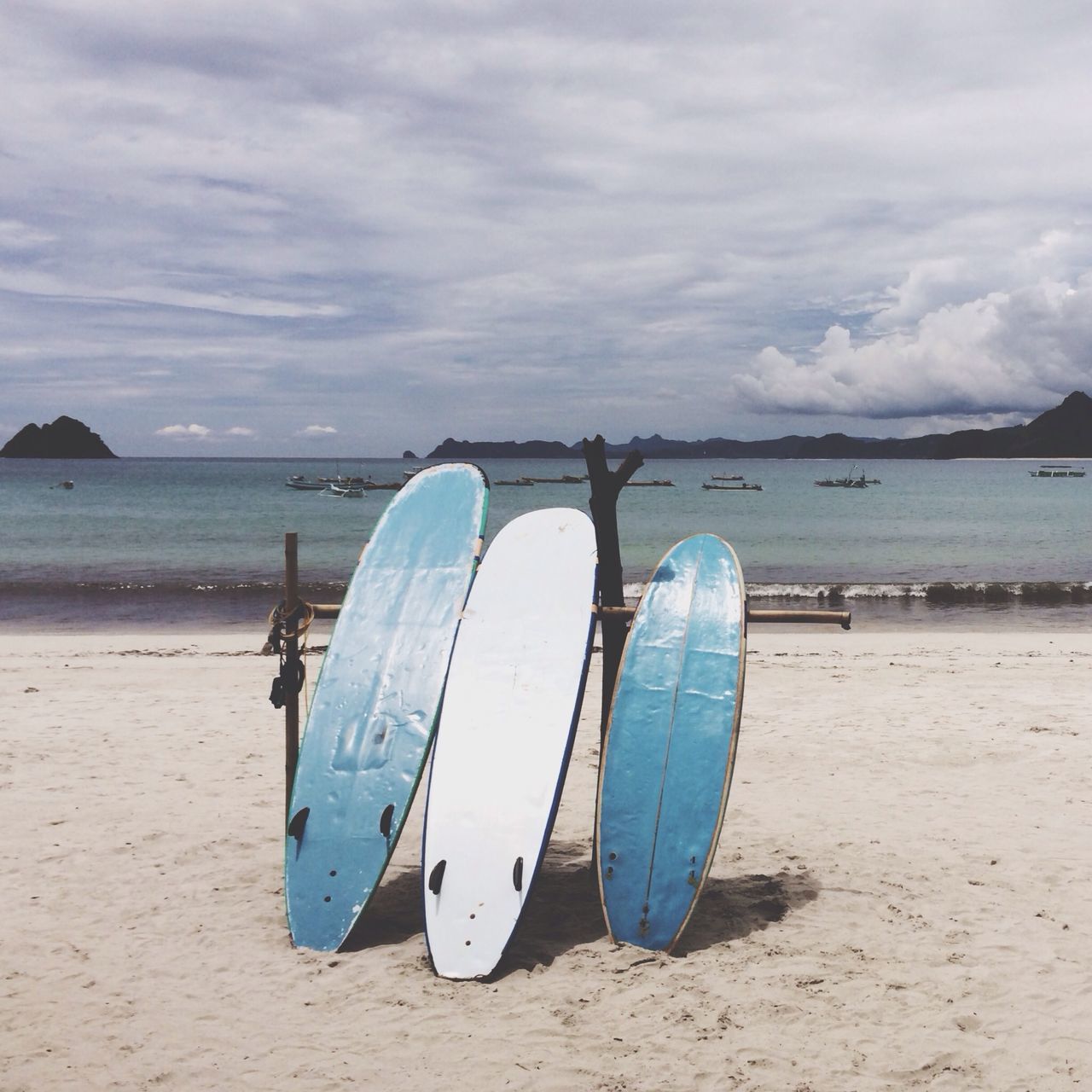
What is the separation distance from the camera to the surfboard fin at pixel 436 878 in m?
4.56

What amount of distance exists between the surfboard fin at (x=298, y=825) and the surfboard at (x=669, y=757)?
1.51m

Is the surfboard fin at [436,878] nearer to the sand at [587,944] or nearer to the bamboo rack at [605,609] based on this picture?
the sand at [587,944]

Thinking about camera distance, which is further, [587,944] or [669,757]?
[669,757]

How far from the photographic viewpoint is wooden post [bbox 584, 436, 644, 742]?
542 centimetres

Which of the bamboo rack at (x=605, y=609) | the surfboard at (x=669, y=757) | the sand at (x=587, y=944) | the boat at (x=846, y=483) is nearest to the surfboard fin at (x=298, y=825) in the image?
the bamboo rack at (x=605, y=609)

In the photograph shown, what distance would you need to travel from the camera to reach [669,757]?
15.8 ft

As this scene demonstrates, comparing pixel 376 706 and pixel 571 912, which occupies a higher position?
pixel 376 706

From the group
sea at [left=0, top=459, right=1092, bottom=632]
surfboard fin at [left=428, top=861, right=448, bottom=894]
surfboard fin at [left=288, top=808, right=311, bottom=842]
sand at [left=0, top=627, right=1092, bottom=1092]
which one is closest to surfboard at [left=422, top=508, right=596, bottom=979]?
surfboard fin at [left=428, top=861, right=448, bottom=894]

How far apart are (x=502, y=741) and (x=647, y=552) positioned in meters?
32.3

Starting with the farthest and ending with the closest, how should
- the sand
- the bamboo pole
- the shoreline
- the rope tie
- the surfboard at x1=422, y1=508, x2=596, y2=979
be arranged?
the shoreline < the rope tie < the bamboo pole < the surfboard at x1=422, y1=508, x2=596, y2=979 < the sand

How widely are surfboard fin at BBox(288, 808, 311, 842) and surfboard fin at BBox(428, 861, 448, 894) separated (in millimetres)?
783

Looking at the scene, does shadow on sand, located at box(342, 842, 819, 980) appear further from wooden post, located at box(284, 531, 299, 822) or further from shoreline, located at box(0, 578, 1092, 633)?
shoreline, located at box(0, 578, 1092, 633)

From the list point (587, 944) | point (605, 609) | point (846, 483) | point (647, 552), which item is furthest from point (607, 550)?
point (846, 483)

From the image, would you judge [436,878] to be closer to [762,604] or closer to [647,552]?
[762,604]
